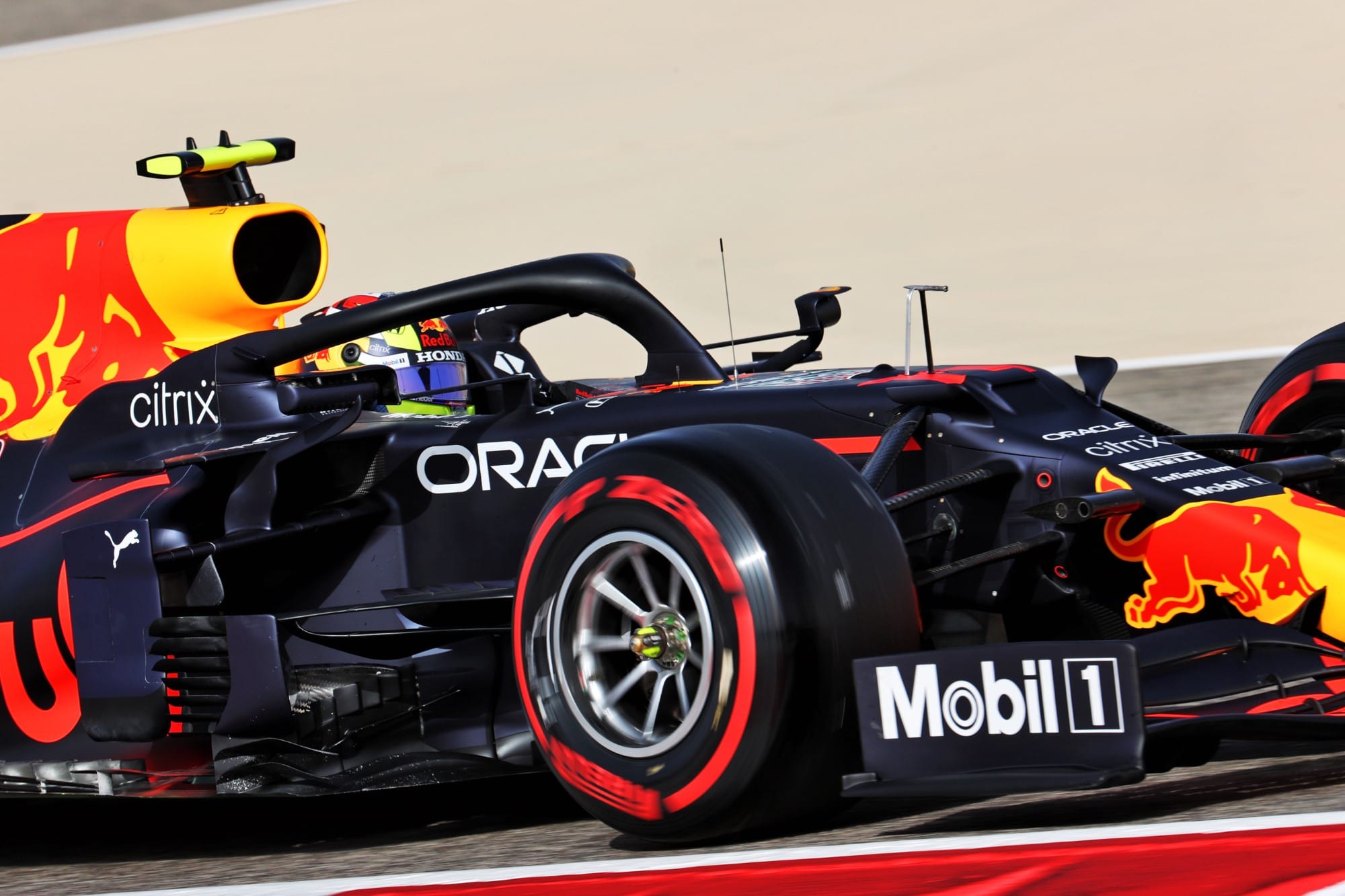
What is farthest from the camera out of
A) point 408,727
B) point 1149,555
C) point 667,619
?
point 408,727

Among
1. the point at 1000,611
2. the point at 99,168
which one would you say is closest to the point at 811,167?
the point at 99,168

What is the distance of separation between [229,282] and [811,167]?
48.3 ft

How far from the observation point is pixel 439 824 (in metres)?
4.86

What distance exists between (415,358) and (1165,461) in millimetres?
3862

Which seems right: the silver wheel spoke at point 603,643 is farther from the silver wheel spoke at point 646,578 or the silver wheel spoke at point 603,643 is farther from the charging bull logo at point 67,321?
the charging bull logo at point 67,321

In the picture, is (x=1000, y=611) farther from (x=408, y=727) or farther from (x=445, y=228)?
(x=445, y=228)

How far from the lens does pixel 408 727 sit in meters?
4.66

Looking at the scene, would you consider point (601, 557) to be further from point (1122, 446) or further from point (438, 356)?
point (438, 356)

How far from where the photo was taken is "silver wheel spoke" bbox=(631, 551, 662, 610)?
3.77 m

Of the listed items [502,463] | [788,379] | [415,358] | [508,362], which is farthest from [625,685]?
[415,358]

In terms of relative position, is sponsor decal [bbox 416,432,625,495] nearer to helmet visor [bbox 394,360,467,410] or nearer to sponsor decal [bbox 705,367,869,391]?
sponsor decal [bbox 705,367,869,391]

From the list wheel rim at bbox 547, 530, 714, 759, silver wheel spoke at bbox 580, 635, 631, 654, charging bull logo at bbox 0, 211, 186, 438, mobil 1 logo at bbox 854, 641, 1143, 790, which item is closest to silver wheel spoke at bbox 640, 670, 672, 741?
wheel rim at bbox 547, 530, 714, 759

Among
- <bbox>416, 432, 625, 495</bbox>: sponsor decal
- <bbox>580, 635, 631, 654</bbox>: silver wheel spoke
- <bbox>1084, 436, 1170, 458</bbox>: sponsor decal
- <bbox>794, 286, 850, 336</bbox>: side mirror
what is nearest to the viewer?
<bbox>580, 635, 631, 654</bbox>: silver wheel spoke

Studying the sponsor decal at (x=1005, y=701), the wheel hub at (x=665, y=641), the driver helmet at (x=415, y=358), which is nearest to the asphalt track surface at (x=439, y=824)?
the sponsor decal at (x=1005, y=701)
